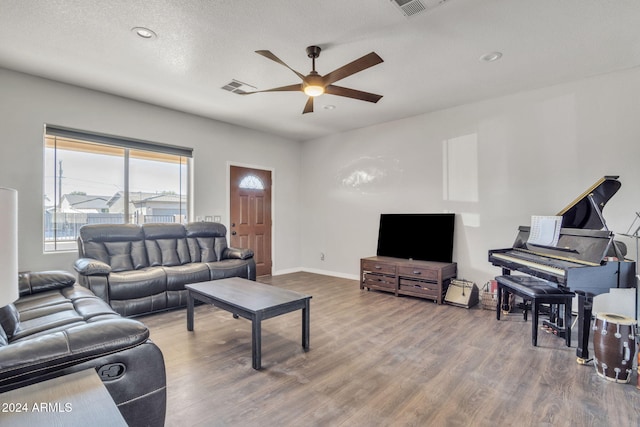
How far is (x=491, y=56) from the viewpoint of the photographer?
3.11m

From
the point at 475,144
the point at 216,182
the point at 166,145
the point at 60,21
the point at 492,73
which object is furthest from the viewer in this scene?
the point at 216,182

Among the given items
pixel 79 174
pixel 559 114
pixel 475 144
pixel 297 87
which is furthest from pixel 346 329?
pixel 79 174

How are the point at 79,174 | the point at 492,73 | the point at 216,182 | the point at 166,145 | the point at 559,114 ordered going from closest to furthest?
the point at 492,73
the point at 559,114
the point at 79,174
the point at 166,145
the point at 216,182

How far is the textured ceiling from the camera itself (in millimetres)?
2418

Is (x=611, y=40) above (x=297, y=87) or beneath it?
above

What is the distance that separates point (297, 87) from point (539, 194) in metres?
3.27

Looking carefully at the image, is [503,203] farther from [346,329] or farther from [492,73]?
[346,329]

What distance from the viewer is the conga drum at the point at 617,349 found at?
86.4 inches

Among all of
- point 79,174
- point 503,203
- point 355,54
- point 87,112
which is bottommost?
point 503,203

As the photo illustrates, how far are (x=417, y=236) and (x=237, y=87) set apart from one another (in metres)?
3.36

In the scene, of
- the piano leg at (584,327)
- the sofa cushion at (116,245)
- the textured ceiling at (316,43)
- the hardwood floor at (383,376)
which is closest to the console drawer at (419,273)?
the hardwood floor at (383,376)

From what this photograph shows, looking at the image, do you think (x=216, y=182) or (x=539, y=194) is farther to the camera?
(x=216, y=182)

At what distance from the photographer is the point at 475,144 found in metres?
4.44

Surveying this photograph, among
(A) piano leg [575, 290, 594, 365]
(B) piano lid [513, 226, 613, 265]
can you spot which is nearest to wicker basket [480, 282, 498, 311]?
(B) piano lid [513, 226, 613, 265]
